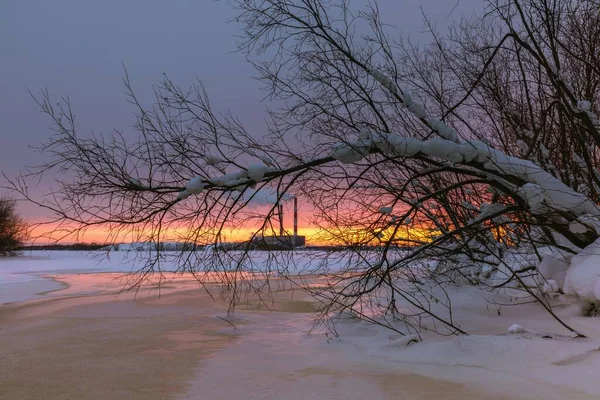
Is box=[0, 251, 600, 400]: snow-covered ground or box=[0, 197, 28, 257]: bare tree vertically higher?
box=[0, 197, 28, 257]: bare tree

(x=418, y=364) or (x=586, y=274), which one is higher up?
(x=586, y=274)

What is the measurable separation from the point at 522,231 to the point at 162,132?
5.76 metres

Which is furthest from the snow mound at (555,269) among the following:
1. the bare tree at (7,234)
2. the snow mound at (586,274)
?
the bare tree at (7,234)

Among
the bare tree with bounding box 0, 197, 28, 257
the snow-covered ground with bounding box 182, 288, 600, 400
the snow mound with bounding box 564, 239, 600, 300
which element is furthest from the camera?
the bare tree with bounding box 0, 197, 28, 257

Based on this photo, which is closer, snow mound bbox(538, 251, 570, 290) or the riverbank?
the riverbank

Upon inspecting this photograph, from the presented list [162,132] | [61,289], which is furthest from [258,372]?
[61,289]

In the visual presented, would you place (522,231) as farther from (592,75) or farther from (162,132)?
(162,132)

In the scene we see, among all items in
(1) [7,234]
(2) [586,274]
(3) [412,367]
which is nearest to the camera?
(3) [412,367]

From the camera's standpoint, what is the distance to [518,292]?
7.56 metres

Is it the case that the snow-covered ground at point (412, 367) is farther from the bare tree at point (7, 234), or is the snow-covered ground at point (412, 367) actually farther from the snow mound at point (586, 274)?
the bare tree at point (7, 234)

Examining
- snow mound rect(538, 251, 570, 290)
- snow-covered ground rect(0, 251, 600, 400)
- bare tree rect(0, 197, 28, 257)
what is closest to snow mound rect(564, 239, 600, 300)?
snow-covered ground rect(0, 251, 600, 400)

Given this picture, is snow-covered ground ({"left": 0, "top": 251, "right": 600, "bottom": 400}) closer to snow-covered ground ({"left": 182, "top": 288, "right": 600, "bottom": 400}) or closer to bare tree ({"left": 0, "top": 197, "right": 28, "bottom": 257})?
snow-covered ground ({"left": 182, "top": 288, "right": 600, "bottom": 400})

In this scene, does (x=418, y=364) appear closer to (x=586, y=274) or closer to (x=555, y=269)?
(x=586, y=274)

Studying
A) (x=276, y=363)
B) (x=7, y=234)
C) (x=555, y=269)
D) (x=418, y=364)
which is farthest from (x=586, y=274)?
(x=7, y=234)
